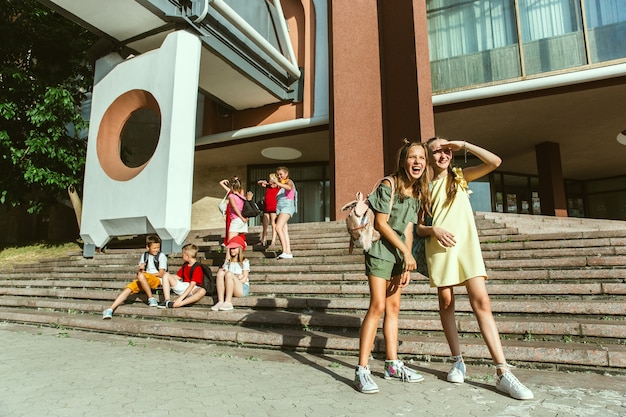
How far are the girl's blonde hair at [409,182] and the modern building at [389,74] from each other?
7854mm

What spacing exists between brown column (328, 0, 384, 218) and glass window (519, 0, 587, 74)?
4182mm

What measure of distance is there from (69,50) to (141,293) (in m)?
11.1

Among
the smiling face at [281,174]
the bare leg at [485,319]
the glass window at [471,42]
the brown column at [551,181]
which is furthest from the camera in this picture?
the brown column at [551,181]

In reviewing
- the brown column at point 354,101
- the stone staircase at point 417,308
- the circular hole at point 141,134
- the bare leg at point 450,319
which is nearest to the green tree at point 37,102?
the circular hole at point 141,134

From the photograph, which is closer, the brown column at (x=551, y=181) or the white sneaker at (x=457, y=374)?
the white sneaker at (x=457, y=374)

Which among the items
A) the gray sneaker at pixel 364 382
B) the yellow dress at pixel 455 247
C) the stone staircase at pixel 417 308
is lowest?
the gray sneaker at pixel 364 382

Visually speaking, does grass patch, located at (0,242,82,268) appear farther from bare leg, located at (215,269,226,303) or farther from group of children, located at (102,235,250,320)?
bare leg, located at (215,269,226,303)

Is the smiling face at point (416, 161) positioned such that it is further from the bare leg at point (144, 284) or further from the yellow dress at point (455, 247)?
the bare leg at point (144, 284)

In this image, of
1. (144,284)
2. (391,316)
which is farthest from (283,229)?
(391,316)

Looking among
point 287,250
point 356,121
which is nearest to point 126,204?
point 287,250

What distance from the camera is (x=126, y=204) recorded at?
405 inches

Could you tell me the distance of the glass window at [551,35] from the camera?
427 inches

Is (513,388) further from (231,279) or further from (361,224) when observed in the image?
(231,279)

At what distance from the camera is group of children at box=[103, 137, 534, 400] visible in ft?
9.21
